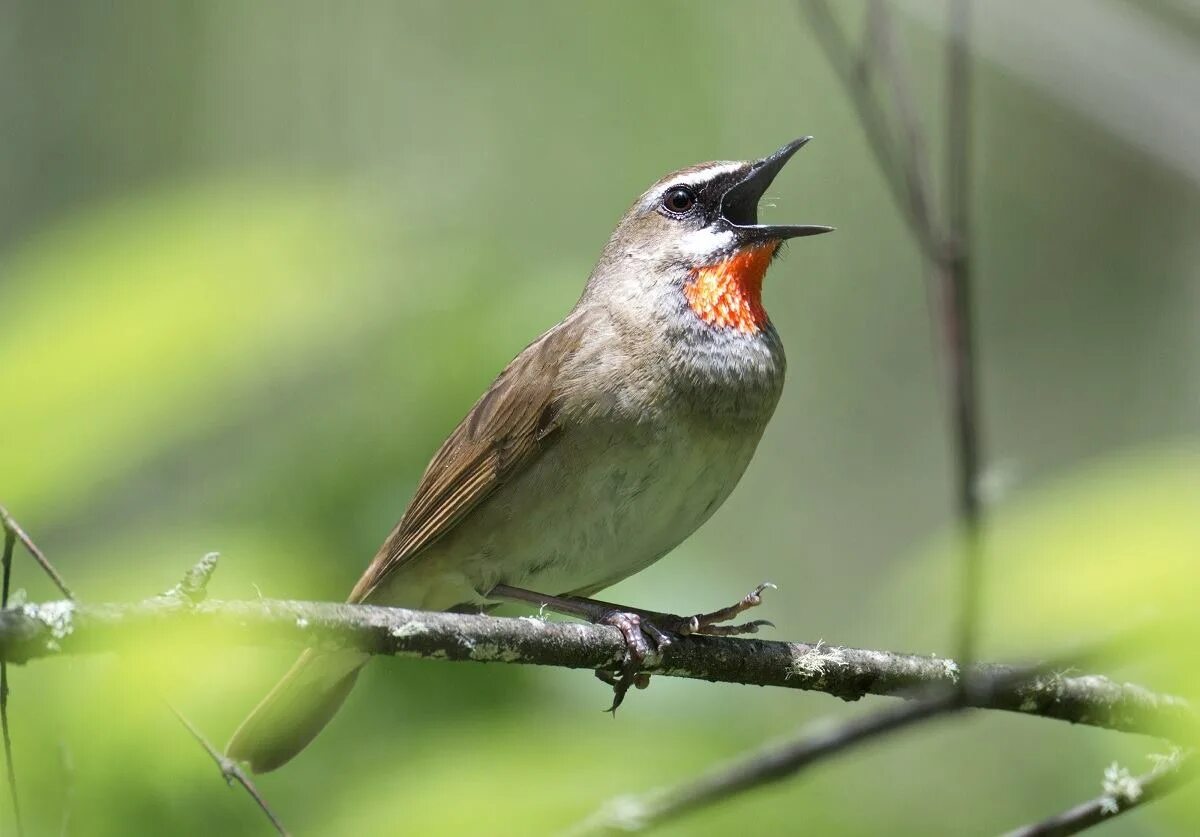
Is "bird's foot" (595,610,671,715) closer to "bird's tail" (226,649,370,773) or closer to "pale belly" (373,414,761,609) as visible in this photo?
"pale belly" (373,414,761,609)

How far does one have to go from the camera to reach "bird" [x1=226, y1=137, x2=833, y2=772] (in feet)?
14.2

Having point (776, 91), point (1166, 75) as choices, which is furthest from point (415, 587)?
point (776, 91)

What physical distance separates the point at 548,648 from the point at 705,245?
205 cm

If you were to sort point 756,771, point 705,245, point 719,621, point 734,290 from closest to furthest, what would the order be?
point 756,771, point 719,621, point 734,290, point 705,245

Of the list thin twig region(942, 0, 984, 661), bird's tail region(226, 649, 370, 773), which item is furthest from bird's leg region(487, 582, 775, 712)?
thin twig region(942, 0, 984, 661)

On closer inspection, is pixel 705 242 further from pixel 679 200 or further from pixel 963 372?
pixel 963 372

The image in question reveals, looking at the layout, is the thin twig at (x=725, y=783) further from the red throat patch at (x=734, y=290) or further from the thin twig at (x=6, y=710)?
the red throat patch at (x=734, y=290)

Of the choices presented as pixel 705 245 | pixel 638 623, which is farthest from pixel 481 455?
pixel 705 245

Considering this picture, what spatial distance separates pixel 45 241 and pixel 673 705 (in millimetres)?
2442

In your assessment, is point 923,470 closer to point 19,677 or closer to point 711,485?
point 711,485

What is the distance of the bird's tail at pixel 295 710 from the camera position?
4242mm

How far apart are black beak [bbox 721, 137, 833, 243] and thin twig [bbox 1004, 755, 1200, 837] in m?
2.10

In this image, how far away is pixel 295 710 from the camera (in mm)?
4309

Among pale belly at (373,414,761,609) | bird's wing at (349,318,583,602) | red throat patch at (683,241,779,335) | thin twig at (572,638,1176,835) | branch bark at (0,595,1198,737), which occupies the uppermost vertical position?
red throat patch at (683,241,779,335)
